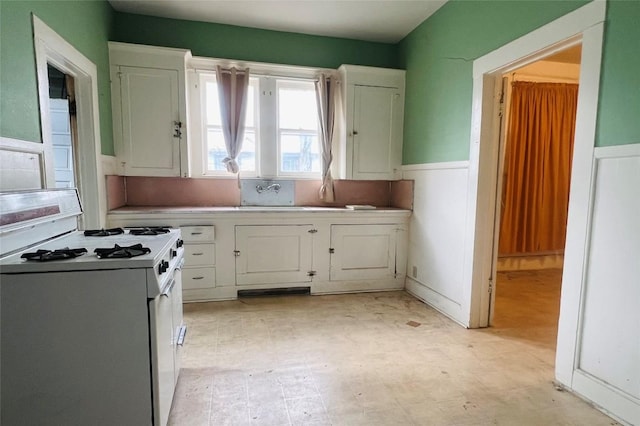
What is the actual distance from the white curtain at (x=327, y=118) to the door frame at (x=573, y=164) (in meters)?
1.54

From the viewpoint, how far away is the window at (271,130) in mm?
3715

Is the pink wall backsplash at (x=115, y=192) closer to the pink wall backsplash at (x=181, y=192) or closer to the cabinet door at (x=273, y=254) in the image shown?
the pink wall backsplash at (x=181, y=192)

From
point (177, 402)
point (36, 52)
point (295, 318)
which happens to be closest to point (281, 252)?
point (295, 318)

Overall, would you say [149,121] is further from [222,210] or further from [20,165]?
[20,165]

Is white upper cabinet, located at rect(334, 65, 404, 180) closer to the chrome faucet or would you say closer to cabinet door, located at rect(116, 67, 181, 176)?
the chrome faucet

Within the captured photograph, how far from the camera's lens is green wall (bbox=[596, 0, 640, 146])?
1.63 meters

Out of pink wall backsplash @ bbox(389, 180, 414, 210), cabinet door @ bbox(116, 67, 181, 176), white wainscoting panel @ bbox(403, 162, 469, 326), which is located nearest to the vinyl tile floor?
white wainscoting panel @ bbox(403, 162, 469, 326)

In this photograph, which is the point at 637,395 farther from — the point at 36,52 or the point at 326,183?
the point at 36,52

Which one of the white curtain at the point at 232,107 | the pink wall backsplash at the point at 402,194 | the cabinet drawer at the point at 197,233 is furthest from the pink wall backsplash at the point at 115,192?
the pink wall backsplash at the point at 402,194

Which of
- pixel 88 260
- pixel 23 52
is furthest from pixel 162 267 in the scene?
pixel 23 52

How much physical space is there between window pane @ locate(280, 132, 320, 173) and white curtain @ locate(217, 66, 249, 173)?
1.69 ft

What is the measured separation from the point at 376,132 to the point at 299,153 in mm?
912

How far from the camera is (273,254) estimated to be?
11.3 ft

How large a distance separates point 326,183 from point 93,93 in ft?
7.54
